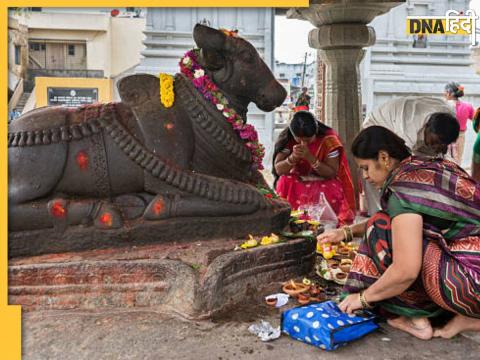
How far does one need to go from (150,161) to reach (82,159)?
1.30ft

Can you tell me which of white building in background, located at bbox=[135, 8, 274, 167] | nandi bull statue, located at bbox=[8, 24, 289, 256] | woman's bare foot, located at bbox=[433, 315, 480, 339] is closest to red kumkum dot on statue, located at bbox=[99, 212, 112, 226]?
nandi bull statue, located at bbox=[8, 24, 289, 256]

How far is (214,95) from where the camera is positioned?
3.22 m

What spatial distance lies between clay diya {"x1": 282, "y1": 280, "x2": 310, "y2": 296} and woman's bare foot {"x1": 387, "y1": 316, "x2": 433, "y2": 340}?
536mm

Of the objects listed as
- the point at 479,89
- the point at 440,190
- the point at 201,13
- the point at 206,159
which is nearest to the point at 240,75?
the point at 206,159

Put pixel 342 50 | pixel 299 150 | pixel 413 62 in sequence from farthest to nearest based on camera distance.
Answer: pixel 413 62 < pixel 342 50 < pixel 299 150

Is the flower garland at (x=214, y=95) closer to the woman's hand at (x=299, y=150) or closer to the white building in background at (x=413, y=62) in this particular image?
the woman's hand at (x=299, y=150)

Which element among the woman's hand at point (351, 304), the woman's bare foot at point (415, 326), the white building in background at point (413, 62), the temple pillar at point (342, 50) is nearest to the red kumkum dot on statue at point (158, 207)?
the woman's hand at point (351, 304)

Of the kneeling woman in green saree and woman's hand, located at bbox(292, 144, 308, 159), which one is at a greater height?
woman's hand, located at bbox(292, 144, 308, 159)

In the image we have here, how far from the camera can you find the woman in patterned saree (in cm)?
438

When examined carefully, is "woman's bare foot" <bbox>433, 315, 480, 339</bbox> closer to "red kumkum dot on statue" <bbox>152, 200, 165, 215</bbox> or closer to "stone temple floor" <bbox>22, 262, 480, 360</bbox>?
"stone temple floor" <bbox>22, 262, 480, 360</bbox>

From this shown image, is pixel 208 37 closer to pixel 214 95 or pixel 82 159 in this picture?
pixel 214 95

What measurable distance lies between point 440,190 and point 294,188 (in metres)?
2.54

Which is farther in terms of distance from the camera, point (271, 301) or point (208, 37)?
point (208, 37)

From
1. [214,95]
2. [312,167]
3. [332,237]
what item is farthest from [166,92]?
[312,167]
